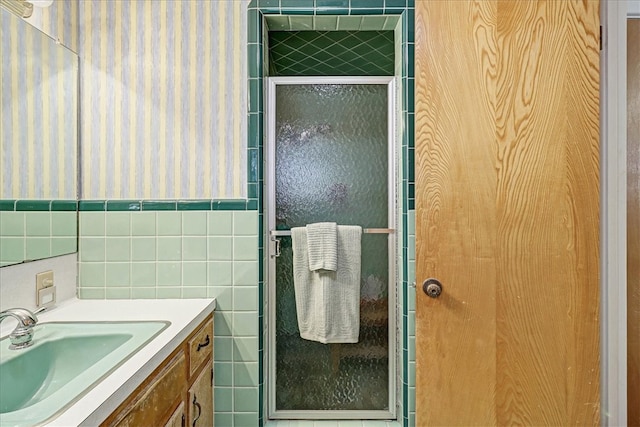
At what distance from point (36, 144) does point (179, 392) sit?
1009mm

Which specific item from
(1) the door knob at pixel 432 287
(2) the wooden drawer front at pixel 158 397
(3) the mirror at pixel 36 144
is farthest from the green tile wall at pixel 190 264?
(1) the door knob at pixel 432 287

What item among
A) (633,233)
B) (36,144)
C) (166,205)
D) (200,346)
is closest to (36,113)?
(36,144)

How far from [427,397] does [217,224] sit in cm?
104

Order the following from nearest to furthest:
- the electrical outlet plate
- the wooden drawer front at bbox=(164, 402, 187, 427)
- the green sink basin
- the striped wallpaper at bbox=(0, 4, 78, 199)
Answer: the green sink basin
the wooden drawer front at bbox=(164, 402, 187, 427)
the striped wallpaper at bbox=(0, 4, 78, 199)
the electrical outlet plate

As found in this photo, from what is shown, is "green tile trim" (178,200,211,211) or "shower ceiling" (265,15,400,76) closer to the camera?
"green tile trim" (178,200,211,211)

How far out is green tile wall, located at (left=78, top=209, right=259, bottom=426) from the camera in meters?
1.58

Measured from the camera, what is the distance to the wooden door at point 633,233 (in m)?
1.29

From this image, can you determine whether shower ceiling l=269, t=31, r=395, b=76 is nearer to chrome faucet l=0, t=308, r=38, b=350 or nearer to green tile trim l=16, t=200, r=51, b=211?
green tile trim l=16, t=200, r=51, b=211

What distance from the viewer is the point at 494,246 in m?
1.32

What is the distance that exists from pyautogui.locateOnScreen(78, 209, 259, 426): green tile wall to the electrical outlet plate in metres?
0.16

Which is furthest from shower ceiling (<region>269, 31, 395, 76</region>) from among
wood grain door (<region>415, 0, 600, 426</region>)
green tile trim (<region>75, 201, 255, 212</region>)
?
green tile trim (<region>75, 201, 255, 212</region>)

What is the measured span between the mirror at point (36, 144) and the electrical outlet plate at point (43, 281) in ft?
0.21

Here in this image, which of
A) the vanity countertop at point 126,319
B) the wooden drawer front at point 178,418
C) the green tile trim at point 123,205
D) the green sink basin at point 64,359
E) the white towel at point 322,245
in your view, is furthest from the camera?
the white towel at point 322,245

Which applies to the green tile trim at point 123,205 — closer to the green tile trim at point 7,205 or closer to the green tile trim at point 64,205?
the green tile trim at point 64,205
